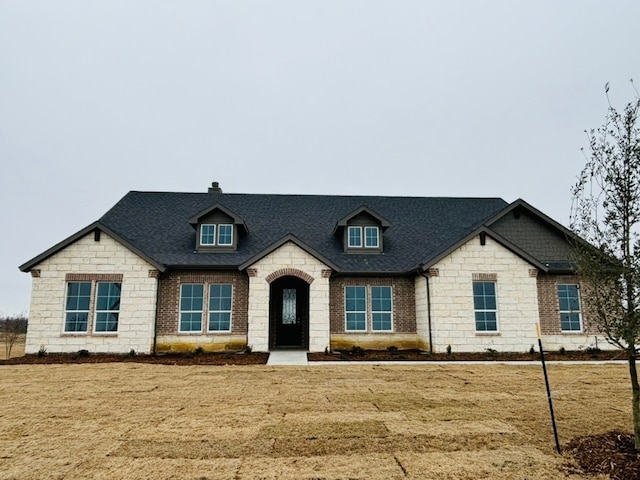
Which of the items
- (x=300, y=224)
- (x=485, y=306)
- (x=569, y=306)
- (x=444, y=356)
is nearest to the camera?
(x=444, y=356)

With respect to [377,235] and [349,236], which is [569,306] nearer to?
[377,235]

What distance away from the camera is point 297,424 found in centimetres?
666

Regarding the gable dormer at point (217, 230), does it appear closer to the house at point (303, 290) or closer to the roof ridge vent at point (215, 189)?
the house at point (303, 290)

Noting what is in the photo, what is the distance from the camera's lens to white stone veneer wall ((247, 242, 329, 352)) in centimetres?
1619

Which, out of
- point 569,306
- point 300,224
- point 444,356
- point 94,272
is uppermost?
point 300,224

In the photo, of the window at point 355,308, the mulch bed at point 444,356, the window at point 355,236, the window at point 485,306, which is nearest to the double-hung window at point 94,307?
the mulch bed at point 444,356

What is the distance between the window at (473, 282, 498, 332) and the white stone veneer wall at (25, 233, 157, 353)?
13090 millimetres

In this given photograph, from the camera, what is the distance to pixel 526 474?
478cm

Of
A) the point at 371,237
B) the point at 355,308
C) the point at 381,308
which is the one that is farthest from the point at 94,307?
the point at 371,237

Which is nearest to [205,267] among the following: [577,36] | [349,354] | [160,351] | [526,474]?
[160,351]

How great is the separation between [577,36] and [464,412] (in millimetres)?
19675

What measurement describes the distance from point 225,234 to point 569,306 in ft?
51.2

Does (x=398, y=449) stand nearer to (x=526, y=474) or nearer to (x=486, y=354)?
(x=526, y=474)

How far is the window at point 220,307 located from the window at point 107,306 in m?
3.62
